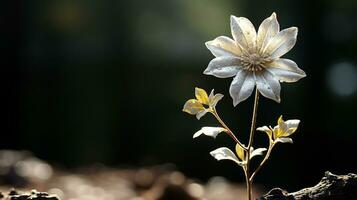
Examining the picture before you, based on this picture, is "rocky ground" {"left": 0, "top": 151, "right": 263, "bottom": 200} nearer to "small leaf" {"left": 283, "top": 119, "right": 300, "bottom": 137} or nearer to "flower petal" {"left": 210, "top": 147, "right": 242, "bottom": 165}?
"flower petal" {"left": 210, "top": 147, "right": 242, "bottom": 165}

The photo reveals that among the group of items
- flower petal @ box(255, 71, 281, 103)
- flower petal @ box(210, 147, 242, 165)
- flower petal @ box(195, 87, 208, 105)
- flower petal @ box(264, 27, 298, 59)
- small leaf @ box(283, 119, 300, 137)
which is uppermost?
flower petal @ box(264, 27, 298, 59)

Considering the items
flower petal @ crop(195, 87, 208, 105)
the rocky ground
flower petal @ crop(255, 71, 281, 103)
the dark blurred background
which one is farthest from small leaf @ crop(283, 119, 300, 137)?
the dark blurred background

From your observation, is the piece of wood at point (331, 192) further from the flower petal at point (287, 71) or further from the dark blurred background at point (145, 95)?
the dark blurred background at point (145, 95)

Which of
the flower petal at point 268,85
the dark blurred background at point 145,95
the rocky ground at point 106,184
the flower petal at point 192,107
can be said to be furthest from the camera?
the dark blurred background at point 145,95

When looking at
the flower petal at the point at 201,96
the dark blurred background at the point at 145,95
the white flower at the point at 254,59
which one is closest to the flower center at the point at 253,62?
the white flower at the point at 254,59

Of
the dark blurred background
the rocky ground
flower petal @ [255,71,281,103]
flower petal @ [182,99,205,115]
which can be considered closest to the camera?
flower petal @ [255,71,281,103]

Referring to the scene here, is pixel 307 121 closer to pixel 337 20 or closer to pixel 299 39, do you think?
pixel 299 39

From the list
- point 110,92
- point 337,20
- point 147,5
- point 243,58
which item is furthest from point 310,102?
point 243,58
